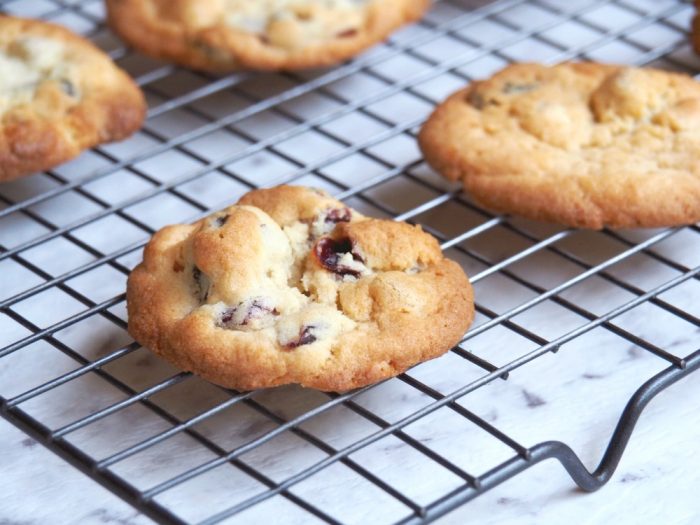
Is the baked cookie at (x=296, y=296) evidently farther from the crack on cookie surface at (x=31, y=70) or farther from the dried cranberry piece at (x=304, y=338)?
the crack on cookie surface at (x=31, y=70)

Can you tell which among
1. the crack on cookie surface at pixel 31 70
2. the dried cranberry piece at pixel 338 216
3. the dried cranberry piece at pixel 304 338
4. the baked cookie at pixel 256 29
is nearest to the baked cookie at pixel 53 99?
the crack on cookie surface at pixel 31 70

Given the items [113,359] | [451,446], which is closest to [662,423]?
[451,446]

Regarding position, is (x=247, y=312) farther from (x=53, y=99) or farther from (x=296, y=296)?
(x=53, y=99)

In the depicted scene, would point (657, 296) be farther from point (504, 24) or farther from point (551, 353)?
point (504, 24)

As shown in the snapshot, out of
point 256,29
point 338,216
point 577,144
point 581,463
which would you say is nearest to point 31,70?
point 256,29

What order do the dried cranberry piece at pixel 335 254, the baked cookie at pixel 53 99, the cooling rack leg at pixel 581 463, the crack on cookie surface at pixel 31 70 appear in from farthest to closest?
1. the crack on cookie surface at pixel 31 70
2. the baked cookie at pixel 53 99
3. the dried cranberry piece at pixel 335 254
4. the cooling rack leg at pixel 581 463

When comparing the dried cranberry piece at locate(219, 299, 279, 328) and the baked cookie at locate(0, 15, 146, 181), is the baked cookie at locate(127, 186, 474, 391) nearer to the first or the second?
the dried cranberry piece at locate(219, 299, 279, 328)

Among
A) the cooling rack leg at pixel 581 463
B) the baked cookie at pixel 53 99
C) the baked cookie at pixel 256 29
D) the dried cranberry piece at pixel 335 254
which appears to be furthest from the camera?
the baked cookie at pixel 256 29
